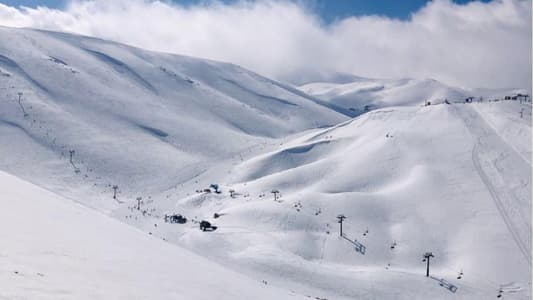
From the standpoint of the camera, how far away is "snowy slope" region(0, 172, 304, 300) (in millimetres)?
9949

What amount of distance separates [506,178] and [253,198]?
111ft

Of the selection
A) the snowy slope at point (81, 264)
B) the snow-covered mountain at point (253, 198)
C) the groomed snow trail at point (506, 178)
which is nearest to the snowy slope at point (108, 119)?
the snow-covered mountain at point (253, 198)

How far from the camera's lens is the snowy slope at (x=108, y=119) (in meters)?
85.1

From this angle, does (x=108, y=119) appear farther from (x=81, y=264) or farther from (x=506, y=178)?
(x=81, y=264)

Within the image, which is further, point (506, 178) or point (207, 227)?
point (506, 178)

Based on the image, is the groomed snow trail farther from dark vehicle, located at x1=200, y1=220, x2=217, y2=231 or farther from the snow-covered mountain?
dark vehicle, located at x1=200, y1=220, x2=217, y2=231

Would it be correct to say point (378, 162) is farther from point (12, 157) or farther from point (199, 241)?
point (12, 157)

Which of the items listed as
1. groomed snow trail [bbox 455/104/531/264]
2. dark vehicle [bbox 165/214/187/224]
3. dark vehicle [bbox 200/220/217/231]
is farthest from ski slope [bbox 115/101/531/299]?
dark vehicle [bbox 165/214/187/224]

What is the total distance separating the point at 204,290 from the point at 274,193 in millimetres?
54069

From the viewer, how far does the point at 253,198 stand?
69.2 metres

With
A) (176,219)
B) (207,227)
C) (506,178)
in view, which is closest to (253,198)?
(176,219)

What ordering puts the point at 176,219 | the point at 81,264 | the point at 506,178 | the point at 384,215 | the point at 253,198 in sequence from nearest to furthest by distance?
the point at 81,264 < the point at 384,215 < the point at 176,219 < the point at 506,178 < the point at 253,198

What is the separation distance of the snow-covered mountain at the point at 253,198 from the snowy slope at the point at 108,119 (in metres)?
0.56

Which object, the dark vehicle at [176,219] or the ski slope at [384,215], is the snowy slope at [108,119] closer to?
the dark vehicle at [176,219]
